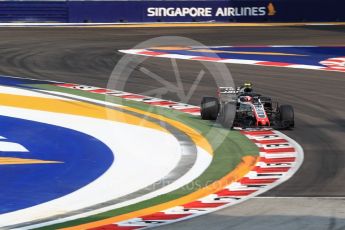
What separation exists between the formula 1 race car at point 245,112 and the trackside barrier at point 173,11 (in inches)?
979

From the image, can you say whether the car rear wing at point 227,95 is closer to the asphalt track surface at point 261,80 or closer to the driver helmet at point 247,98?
the driver helmet at point 247,98

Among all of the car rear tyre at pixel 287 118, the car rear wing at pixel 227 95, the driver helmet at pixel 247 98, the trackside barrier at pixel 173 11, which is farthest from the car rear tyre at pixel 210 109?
the trackside barrier at pixel 173 11

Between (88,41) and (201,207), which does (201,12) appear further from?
(201,207)

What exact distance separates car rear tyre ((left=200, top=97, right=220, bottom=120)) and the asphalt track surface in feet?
5.21

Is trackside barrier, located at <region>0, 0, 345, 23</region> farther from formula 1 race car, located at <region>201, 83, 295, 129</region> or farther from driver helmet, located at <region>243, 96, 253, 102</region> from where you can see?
driver helmet, located at <region>243, 96, 253, 102</region>

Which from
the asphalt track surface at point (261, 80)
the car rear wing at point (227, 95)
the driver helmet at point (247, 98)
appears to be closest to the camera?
the asphalt track surface at point (261, 80)

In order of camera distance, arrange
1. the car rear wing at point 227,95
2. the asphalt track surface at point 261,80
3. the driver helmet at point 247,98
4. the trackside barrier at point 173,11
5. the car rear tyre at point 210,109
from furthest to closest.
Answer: the trackside barrier at point 173,11 → the car rear wing at point 227,95 → the car rear tyre at point 210,109 → the driver helmet at point 247,98 → the asphalt track surface at point 261,80

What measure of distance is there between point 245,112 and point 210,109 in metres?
0.74

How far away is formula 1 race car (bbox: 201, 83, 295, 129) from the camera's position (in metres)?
16.7

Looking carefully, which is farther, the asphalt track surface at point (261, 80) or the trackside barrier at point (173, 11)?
the trackside barrier at point (173, 11)

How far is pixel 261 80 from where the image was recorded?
2370 centimetres

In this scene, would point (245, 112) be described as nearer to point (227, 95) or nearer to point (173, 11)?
point (227, 95)

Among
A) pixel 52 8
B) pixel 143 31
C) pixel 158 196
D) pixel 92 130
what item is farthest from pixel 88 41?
pixel 158 196

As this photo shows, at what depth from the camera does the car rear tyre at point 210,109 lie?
17342 mm
